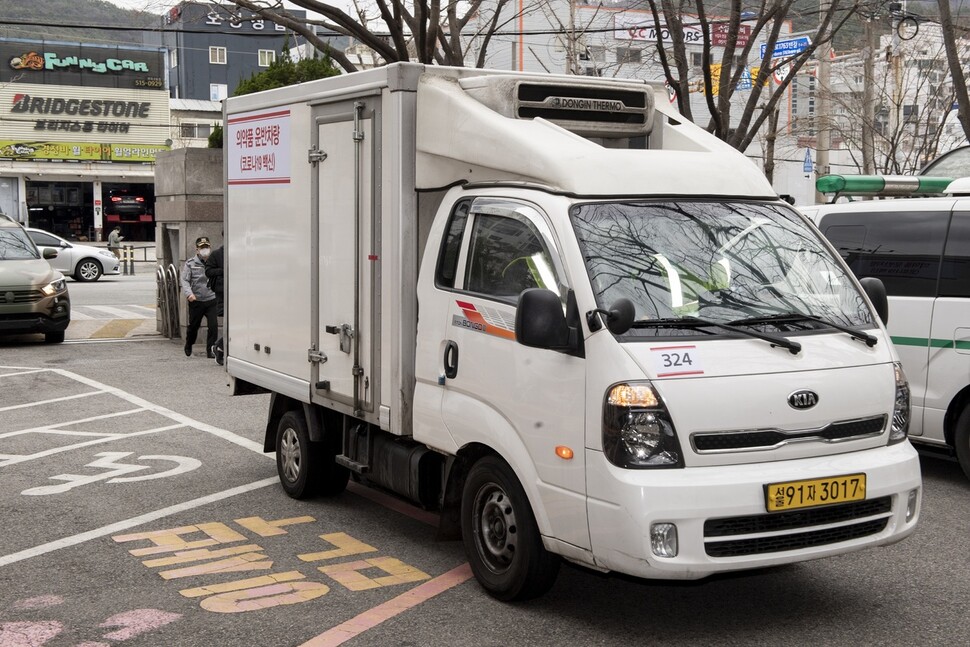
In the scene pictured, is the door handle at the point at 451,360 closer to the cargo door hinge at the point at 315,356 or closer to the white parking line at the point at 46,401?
the cargo door hinge at the point at 315,356

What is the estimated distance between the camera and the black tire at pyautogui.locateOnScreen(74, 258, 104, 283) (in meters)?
32.7

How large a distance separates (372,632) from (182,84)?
2955 inches

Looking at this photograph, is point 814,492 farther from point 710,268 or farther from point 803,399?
point 710,268

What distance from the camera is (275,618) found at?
222 inches

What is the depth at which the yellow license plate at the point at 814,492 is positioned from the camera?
5.03m

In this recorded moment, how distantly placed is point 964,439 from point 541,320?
4739mm

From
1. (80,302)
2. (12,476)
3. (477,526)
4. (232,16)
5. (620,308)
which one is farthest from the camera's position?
(80,302)

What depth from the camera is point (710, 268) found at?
5574 millimetres

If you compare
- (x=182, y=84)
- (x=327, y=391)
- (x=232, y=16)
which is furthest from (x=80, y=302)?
(x=182, y=84)

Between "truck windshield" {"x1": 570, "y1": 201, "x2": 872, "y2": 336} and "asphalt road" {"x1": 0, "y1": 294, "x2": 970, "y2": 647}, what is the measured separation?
1.20m

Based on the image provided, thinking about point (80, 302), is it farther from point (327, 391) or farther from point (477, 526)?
point (477, 526)

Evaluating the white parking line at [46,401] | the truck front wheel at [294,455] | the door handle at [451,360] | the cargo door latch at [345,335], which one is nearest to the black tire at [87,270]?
the white parking line at [46,401]

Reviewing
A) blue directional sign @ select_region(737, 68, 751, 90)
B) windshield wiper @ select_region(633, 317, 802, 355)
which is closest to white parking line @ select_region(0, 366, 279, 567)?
windshield wiper @ select_region(633, 317, 802, 355)

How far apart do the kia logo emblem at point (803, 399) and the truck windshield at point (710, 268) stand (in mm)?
380
